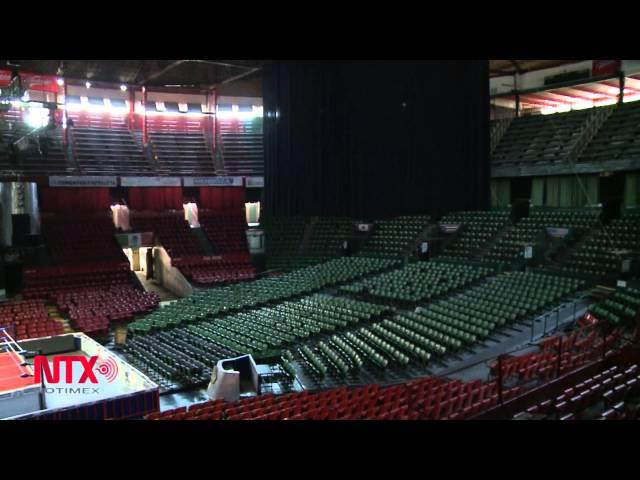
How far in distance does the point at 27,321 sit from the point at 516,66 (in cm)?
2728

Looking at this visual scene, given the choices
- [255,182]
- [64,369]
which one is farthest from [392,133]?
[64,369]

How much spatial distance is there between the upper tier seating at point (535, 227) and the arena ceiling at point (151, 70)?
1572cm

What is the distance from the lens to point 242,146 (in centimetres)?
3378

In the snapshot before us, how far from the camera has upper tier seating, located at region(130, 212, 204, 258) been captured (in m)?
28.7

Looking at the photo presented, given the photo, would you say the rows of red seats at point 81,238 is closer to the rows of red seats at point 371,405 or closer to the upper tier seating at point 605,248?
the rows of red seats at point 371,405

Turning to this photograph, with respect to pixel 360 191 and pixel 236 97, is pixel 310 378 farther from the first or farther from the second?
pixel 236 97

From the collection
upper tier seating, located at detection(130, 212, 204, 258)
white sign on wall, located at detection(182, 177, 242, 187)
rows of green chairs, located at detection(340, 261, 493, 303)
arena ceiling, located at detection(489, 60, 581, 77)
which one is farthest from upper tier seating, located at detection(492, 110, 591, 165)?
upper tier seating, located at detection(130, 212, 204, 258)

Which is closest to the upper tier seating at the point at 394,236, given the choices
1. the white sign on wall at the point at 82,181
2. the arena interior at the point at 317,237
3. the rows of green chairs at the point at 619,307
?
the arena interior at the point at 317,237

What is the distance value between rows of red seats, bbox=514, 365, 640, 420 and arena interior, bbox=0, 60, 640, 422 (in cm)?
6

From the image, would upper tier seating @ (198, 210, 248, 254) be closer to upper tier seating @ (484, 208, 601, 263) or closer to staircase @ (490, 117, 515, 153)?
upper tier seating @ (484, 208, 601, 263)

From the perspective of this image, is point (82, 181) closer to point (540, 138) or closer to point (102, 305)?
point (102, 305)

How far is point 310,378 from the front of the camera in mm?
13445

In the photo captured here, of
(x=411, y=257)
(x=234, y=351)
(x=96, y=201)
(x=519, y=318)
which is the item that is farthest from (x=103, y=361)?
(x=96, y=201)

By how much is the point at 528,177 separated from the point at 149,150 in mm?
21739
